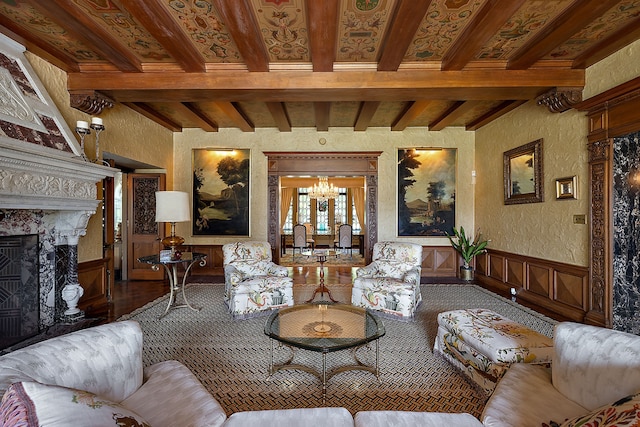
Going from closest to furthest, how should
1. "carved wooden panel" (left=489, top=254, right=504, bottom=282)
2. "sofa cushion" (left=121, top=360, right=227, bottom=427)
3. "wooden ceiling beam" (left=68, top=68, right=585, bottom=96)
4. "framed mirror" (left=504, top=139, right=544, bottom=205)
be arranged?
"sofa cushion" (left=121, top=360, right=227, bottom=427) → "wooden ceiling beam" (left=68, top=68, right=585, bottom=96) → "framed mirror" (left=504, top=139, right=544, bottom=205) → "carved wooden panel" (left=489, top=254, right=504, bottom=282)

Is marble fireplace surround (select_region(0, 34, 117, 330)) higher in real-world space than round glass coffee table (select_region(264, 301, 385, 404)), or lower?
higher

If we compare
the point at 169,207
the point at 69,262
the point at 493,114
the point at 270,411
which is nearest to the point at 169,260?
the point at 169,207

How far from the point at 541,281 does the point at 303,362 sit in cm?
360

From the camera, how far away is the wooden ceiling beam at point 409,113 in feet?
14.0

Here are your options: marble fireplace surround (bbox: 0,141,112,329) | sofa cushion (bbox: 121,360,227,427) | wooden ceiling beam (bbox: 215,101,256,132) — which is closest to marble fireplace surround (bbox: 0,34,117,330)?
marble fireplace surround (bbox: 0,141,112,329)

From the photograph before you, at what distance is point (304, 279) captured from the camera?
5.65m

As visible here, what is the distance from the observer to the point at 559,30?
8.66ft

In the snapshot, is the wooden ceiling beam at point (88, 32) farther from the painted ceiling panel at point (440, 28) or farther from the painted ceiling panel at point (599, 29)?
the painted ceiling panel at point (599, 29)

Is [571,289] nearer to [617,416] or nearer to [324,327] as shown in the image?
[324,327]

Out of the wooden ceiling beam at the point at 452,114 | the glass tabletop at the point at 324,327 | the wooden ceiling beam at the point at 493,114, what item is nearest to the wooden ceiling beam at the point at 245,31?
the glass tabletop at the point at 324,327

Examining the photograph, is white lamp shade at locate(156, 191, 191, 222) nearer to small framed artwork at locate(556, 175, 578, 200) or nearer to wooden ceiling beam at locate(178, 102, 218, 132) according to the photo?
wooden ceiling beam at locate(178, 102, 218, 132)

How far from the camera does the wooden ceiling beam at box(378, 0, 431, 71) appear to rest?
230cm

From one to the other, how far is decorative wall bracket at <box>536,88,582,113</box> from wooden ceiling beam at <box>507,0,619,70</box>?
19.8 inches

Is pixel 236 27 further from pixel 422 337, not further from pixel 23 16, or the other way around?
pixel 422 337
